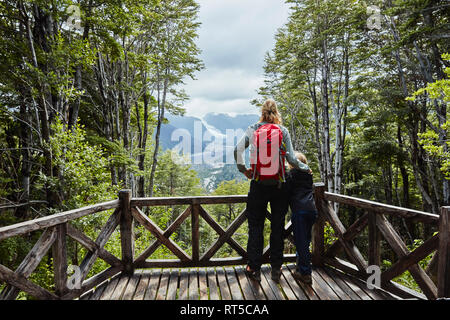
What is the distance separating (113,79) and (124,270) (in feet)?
34.8

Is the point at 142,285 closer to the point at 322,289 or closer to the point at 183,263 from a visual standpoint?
the point at 183,263

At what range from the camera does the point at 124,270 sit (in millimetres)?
3512

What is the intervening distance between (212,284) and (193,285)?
0.26m

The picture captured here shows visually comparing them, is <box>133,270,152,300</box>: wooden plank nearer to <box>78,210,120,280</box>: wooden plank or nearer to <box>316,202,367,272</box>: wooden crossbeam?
<box>78,210,120,280</box>: wooden plank

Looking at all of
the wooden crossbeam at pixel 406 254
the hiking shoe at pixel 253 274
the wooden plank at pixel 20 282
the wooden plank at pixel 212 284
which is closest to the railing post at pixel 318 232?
the wooden crossbeam at pixel 406 254

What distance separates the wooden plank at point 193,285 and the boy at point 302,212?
141 cm

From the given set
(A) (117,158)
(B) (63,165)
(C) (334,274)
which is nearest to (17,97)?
(A) (117,158)

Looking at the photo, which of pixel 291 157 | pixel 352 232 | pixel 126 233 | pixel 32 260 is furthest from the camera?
pixel 126 233

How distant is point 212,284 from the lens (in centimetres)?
321

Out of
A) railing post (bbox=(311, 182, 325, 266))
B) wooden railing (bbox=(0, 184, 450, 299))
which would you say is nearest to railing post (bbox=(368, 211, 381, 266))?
wooden railing (bbox=(0, 184, 450, 299))

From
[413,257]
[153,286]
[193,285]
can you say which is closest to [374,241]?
[413,257]

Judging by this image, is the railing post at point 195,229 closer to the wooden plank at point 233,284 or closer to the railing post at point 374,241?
the wooden plank at point 233,284

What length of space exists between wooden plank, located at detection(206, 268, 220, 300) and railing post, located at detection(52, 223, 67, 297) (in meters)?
1.70

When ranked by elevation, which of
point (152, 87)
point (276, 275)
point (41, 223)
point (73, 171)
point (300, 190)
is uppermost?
point (152, 87)
